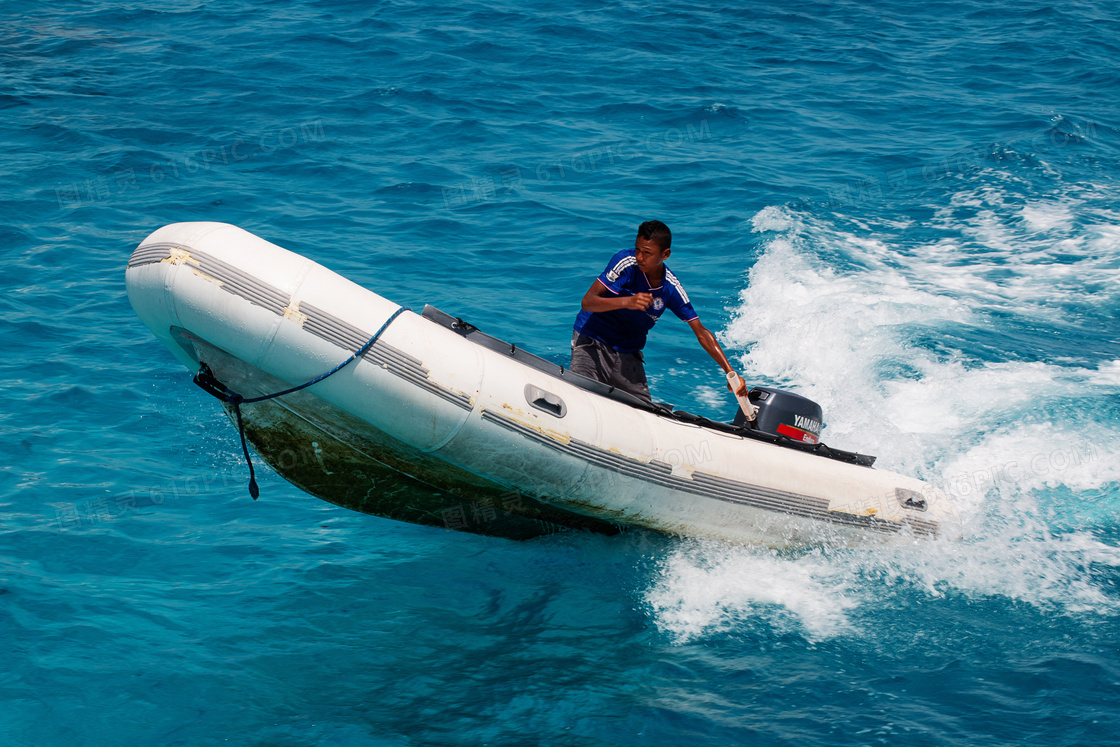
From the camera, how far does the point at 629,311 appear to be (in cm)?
500

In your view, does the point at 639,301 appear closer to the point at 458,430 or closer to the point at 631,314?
the point at 631,314

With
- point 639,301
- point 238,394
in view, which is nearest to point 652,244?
point 639,301

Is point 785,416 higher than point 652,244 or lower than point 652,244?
lower

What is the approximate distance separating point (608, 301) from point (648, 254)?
12.0 inches

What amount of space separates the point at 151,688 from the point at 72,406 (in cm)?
264

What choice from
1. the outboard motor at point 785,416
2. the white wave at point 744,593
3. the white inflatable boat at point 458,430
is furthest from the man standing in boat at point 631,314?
the white wave at point 744,593

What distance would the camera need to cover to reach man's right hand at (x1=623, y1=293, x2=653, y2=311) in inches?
179

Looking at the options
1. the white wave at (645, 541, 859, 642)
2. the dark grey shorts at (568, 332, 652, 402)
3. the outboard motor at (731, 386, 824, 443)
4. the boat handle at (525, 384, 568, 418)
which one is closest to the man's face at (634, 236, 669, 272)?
the dark grey shorts at (568, 332, 652, 402)

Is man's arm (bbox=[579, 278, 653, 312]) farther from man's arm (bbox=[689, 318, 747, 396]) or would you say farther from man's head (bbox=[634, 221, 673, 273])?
man's arm (bbox=[689, 318, 747, 396])

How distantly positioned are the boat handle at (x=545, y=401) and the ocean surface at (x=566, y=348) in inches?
39.4

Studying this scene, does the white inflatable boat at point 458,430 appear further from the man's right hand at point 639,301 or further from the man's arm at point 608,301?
the man's right hand at point 639,301

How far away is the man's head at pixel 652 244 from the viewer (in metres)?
4.62

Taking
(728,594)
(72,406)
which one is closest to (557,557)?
(728,594)

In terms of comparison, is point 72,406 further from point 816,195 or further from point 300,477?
point 816,195
